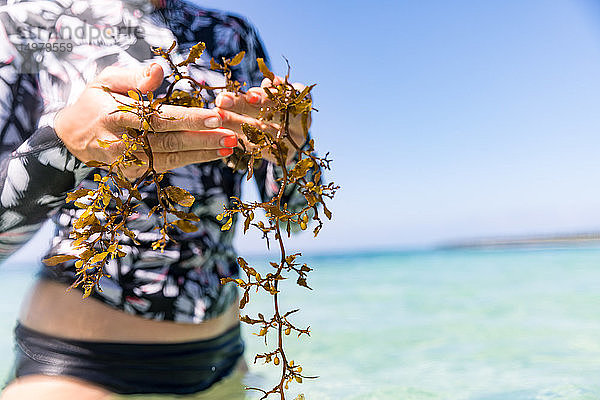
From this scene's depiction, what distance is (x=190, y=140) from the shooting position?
0.55 meters

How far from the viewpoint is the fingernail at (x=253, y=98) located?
63 cm

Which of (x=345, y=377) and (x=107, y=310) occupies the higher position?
(x=107, y=310)

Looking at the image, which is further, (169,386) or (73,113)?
(169,386)

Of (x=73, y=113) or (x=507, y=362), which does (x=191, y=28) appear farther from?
(x=507, y=362)

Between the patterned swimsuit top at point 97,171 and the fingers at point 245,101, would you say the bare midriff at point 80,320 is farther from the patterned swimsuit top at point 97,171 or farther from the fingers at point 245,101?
the fingers at point 245,101

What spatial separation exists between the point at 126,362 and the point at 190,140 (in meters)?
0.71

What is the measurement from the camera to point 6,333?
3.88m

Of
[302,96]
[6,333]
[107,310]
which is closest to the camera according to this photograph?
[302,96]

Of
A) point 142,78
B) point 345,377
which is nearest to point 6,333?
point 345,377

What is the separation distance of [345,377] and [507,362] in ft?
2.43

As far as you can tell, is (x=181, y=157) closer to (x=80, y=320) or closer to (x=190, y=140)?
(x=190, y=140)

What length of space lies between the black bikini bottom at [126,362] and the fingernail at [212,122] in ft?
2.33

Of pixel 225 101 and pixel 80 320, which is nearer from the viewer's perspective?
pixel 225 101

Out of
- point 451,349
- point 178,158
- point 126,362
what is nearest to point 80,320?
point 126,362
